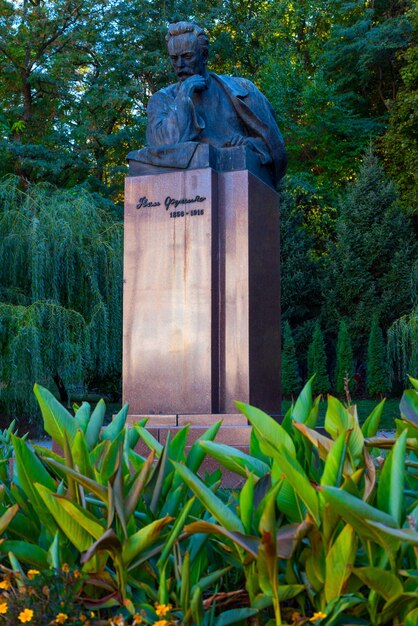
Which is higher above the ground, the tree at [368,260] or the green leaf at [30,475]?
the tree at [368,260]

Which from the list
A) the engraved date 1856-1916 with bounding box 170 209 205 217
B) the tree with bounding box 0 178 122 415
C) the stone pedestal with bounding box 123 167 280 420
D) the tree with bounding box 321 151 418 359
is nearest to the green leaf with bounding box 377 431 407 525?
the stone pedestal with bounding box 123 167 280 420

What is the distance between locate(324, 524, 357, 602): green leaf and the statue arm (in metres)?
5.65

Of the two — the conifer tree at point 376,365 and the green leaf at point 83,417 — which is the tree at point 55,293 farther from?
the conifer tree at point 376,365

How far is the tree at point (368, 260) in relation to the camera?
23188 mm

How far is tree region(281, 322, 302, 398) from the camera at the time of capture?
22125 millimetres

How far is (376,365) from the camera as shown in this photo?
2186cm

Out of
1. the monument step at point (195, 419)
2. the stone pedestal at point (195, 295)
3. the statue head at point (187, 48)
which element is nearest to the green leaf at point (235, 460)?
the monument step at point (195, 419)

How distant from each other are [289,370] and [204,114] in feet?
50.6

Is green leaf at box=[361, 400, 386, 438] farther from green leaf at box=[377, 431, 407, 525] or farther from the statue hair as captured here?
the statue hair

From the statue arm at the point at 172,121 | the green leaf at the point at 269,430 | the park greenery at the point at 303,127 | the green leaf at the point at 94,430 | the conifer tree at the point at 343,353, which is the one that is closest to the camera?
the green leaf at the point at 269,430

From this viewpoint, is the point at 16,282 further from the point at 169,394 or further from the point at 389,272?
the point at 389,272

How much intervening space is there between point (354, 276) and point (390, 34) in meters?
8.16

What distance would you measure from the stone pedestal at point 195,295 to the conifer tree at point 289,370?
50.2ft

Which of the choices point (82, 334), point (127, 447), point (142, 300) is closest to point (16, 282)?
point (82, 334)
